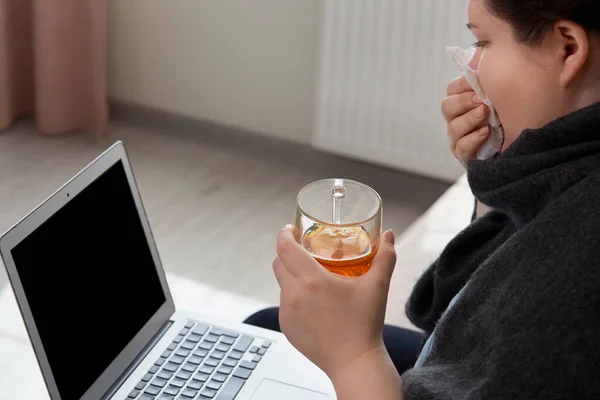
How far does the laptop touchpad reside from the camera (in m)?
1.07

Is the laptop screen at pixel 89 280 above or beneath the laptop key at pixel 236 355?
above

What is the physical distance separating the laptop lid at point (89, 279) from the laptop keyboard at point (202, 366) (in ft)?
0.14

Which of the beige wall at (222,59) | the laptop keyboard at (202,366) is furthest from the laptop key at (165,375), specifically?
the beige wall at (222,59)

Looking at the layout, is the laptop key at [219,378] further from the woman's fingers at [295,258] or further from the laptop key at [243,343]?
the woman's fingers at [295,258]

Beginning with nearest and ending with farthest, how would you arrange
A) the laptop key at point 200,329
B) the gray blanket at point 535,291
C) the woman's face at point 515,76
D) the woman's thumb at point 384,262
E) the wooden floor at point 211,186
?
the gray blanket at point 535,291
the woman's face at point 515,76
the woman's thumb at point 384,262
the laptop key at point 200,329
the wooden floor at point 211,186

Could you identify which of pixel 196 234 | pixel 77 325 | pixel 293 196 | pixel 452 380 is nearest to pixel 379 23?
pixel 293 196

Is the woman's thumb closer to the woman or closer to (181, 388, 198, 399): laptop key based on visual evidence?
the woman

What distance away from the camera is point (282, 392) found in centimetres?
108

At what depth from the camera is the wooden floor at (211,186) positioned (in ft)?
7.95

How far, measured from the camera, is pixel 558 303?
67cm

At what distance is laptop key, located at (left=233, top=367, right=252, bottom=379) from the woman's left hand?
0.26 metres

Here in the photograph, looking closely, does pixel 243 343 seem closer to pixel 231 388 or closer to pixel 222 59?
pixel 231 388

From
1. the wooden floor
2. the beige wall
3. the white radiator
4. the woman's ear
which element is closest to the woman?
the woman's ear

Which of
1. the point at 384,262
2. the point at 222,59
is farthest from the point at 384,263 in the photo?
the point at 222,59
